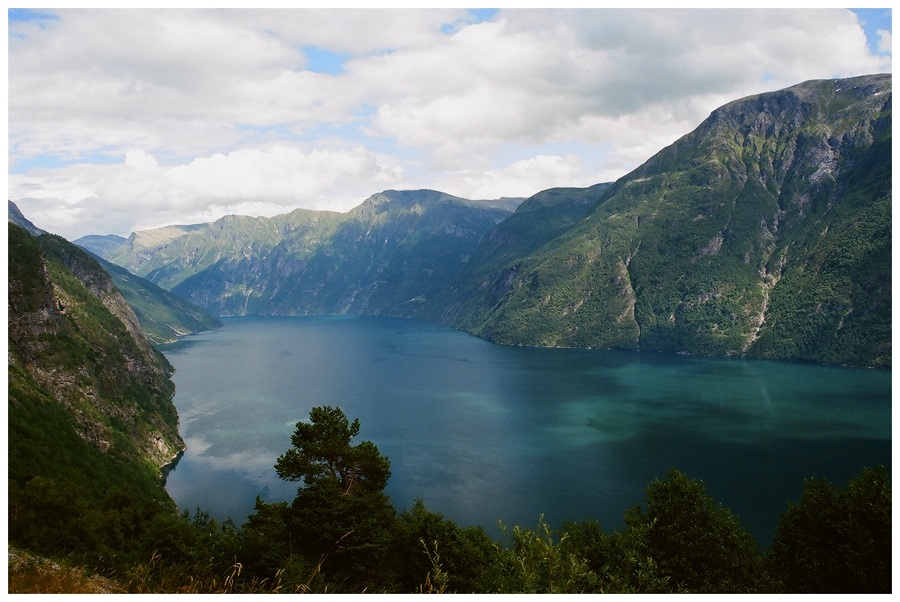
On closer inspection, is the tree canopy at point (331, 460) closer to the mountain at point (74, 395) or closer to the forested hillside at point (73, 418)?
the forested hillside at point (73, 418)

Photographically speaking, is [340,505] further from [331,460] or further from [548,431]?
[548,431]

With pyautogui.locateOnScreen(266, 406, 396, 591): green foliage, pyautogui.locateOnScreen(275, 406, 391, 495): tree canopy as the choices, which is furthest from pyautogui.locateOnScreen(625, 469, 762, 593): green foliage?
pyautogui.locateOnScreen(275, 406, 391, 495): tree canopy

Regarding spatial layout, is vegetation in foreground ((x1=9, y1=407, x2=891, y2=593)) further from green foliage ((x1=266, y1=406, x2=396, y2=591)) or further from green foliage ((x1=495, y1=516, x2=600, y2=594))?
green foliage ((x1=495, y1=516, x2=600, y2=594))

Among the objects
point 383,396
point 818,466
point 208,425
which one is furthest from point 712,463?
point 208,425

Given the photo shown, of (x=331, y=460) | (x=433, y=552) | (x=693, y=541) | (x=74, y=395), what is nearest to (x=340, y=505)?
(x=331, y=460)

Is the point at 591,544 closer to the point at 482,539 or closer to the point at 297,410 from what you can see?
the point at 482,539

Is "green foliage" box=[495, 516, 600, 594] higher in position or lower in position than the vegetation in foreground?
higher
